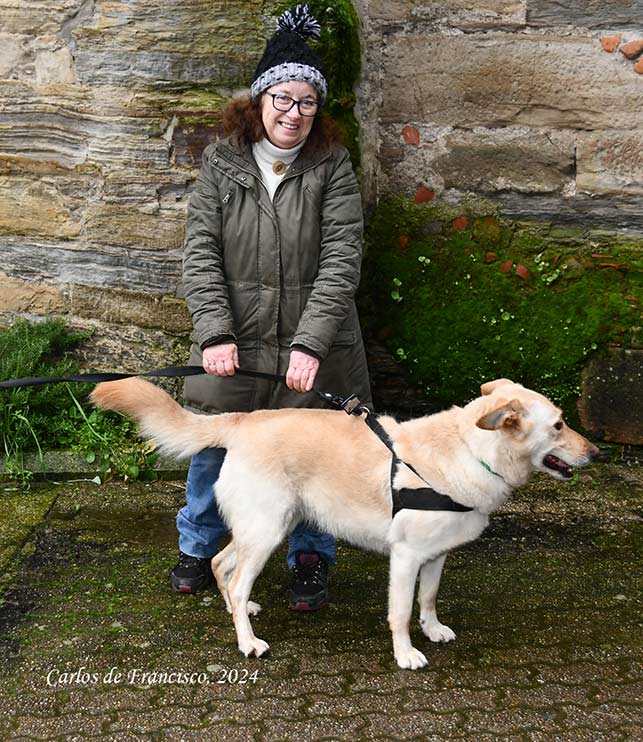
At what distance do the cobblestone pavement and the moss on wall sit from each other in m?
0.94

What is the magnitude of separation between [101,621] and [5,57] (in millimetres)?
3057

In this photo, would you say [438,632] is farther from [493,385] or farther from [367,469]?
[493,385]

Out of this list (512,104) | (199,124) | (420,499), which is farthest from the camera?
(512,104)

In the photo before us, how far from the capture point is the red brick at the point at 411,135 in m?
5.44

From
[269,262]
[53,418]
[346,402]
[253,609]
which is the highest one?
[269,262]

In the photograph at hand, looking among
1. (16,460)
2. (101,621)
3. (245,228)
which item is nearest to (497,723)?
(101,621)

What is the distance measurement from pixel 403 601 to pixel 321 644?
0.41 meters

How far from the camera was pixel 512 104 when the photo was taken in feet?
17.5

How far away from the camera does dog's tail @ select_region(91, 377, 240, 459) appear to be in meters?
3.64

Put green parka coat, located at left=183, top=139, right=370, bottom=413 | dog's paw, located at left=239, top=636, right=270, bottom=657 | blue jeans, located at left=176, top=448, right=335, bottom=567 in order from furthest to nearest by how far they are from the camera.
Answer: blue jeans, located at left=176, top=448, right=335, bottom=567
green parka coat, located at left=183, top=139, right=370, bottom=413
dog's paw, located at left=239, top=636, right=270, bottom=657

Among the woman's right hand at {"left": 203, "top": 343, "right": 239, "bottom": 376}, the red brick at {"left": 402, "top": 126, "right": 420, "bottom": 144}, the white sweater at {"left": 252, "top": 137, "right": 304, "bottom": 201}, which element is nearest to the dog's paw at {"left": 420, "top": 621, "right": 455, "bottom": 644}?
the woman's right hand at {"left": 203, "top": 343, "right": 239, "bottom": 376}

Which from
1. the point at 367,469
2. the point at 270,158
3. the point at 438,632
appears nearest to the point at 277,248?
the point at 270,158

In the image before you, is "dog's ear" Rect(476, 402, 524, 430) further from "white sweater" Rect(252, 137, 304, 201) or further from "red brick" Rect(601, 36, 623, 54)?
"red brick" Rect(601, 36, 623, 54)

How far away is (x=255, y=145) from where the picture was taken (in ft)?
12.8
